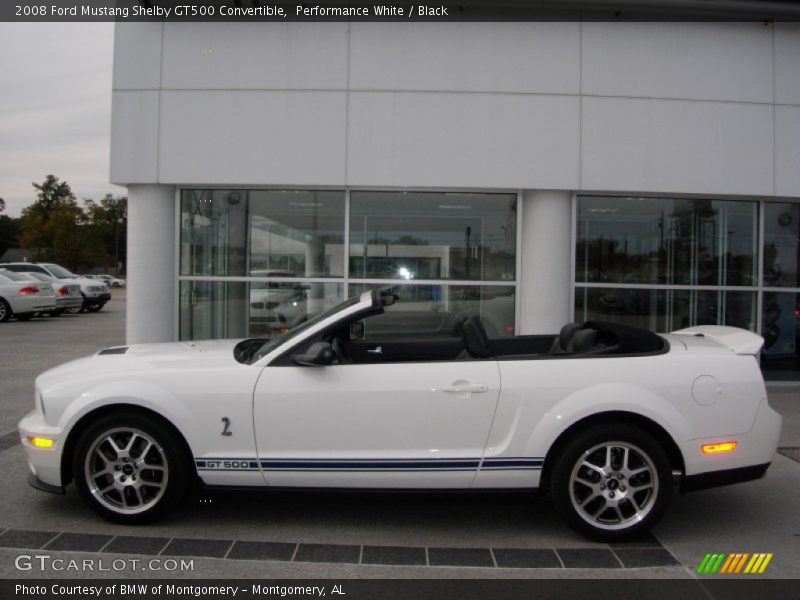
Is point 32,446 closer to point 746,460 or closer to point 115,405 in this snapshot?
point 115,405

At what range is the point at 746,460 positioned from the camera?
13.9 feet

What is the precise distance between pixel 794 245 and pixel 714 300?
146 cm

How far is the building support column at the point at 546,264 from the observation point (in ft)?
29.5

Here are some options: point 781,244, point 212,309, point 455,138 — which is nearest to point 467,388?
point 455,138

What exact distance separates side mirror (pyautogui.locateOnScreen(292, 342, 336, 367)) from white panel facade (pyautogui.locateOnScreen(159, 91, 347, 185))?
4936 mm

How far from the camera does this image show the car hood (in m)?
4.35

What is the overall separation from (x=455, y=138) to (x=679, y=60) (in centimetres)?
305

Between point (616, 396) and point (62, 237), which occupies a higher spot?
point (62, 237)

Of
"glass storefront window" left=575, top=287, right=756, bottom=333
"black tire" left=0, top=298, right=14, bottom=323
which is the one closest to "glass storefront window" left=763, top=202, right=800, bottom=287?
"glass storefront window" left=575, top=287, right=756, bottom=333

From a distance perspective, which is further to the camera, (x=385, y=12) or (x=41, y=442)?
(x=385, y=12)

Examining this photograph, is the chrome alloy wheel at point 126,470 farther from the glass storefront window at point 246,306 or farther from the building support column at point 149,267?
the glass storefront window at point 246,306

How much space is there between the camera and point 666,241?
383 inches

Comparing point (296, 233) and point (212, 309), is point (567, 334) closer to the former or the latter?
point (296, 233)

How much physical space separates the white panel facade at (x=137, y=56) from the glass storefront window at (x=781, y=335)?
8782 millimetres
